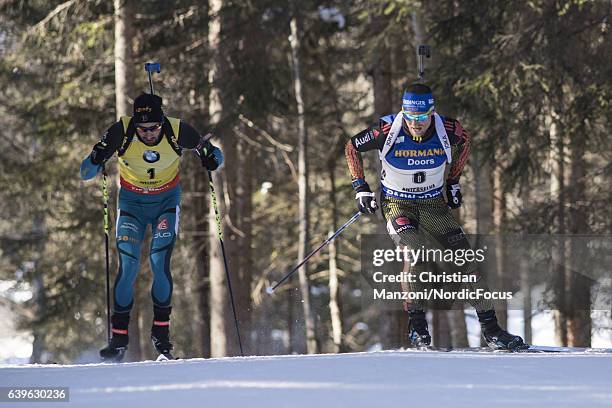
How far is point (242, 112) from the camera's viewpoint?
15.6m

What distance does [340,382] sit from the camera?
19.7 feet

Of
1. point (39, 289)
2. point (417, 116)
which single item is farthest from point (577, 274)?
point (39, 289)

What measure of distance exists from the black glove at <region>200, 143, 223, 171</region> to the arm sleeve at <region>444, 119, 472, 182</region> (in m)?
1.95

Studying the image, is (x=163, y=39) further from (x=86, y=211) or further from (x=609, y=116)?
(x=609, y=116)

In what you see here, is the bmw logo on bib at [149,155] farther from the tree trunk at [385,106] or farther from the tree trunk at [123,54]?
the tree trunk at [385,106]

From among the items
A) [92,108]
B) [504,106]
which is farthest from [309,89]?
[504,106]

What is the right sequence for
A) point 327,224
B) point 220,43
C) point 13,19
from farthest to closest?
point 327,224, point 13,19, point 220,43

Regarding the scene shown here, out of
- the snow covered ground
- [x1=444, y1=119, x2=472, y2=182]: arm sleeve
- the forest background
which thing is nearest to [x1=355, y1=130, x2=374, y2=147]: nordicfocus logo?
[x1=444, y1=119, x2=472, y2=182]: arm sleeve

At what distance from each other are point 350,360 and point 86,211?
1202 cm

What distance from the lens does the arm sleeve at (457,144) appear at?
8562mm

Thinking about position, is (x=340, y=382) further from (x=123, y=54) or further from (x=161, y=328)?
(x=123, y=54)

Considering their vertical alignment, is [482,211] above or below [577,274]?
above

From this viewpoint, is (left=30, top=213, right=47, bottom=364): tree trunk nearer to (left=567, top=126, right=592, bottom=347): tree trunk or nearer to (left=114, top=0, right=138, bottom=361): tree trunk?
(left=114, top=0, right=138, bottom=361): tree trunk

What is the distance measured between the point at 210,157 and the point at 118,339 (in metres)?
1.72
